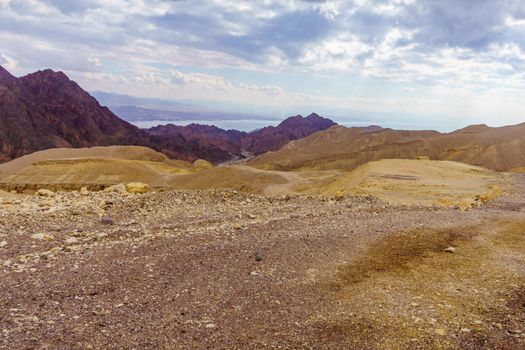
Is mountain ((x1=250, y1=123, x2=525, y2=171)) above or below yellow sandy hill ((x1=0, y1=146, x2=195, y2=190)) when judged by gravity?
above

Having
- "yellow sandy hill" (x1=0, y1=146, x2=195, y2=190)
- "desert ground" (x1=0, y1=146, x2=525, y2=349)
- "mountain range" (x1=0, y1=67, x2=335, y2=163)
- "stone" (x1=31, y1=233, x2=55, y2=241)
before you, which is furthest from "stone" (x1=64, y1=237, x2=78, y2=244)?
"mountain range" (x1=0, y1=67, x2=335, y2=163)

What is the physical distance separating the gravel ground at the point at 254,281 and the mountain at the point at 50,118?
143558mm

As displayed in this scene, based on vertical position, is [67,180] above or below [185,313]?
→ below

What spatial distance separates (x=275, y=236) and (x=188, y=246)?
2414mm

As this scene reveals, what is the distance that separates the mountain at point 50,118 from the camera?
14825 centimetres

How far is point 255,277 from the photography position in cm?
908

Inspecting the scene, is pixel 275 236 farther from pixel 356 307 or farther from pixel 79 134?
pixel 79 134

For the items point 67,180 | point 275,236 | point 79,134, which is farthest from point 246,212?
point 79,134

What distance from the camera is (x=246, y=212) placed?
15.3m

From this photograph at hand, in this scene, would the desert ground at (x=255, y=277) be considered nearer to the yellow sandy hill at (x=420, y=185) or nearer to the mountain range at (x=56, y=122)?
the yellow sandy hill at (x=420, y=185)

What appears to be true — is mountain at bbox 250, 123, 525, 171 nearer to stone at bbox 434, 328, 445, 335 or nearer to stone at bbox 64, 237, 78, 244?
stone at bbox 434, 328, 445, 335

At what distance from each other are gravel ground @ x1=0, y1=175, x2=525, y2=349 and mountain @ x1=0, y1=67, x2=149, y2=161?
14356cm

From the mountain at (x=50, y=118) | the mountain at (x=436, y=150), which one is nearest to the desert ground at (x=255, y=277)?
the mountain at (x=436, y=150)

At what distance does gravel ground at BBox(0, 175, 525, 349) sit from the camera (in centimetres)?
678
